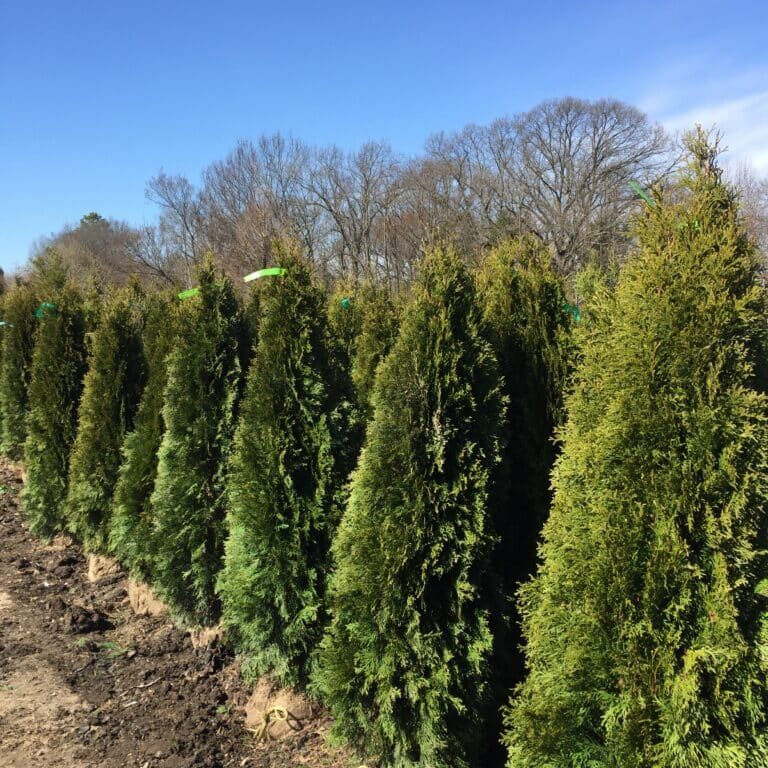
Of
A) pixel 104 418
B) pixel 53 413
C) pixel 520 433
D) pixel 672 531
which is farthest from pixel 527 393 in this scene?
pixel 53 413

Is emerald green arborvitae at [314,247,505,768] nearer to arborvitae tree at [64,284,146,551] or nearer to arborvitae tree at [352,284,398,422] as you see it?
arborvitae tree at [352,284,398,422]

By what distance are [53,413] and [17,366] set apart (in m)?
3.32

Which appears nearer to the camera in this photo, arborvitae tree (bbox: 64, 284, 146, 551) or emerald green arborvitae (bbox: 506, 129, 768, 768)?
emerald green arborvitae (bbox: 506, 129, 768, 768)

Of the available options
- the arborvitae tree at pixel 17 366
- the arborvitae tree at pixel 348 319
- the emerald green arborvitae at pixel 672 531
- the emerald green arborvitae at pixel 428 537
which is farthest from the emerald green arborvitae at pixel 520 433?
the arborvitae tree at pixel 17 366

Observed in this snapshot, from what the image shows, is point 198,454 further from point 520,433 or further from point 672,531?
point 672,531

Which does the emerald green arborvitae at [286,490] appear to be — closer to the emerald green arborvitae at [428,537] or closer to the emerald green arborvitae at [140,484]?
the emerald green arborvitae at [428,537]

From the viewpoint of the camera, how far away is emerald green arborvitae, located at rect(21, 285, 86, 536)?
8000 mm

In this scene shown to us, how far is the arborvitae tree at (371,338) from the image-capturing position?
7.41m

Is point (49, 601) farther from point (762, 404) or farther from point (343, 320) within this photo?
point (762, 404)

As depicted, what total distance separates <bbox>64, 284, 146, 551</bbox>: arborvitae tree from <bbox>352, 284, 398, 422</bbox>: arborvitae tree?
2.51 m

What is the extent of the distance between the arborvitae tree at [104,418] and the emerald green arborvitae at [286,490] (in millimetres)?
3181

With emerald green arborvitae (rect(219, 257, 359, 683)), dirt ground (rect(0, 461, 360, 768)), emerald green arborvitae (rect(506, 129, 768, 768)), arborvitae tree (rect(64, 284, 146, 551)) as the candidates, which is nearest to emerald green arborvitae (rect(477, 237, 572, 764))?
emerald green arborvitae (rect(506, 129, 768, 768))

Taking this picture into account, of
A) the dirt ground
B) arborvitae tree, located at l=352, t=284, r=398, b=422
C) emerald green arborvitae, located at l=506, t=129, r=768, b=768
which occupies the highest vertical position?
arborvitae tree, located at l=352, t=284, r=398, b=422

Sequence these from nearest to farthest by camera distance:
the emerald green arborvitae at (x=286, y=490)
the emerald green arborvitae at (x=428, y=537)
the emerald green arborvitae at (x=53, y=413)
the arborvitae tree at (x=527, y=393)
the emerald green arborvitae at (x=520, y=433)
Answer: the emerald green arborvitae at (x=428, y=537), the emerald green arborvitae at (x=520, y=433), the arborvitae tree at (x=527, y=393), the emerald green arborvitae at (x=286, y=490), the emerald green arborvitae at (x=53, y=413)
